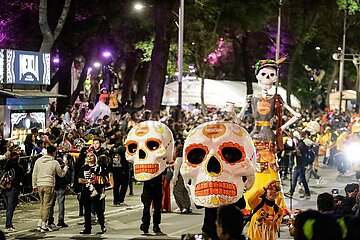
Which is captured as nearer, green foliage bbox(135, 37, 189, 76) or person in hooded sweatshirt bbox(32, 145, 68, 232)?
person in hooded sweatshirt bbox(32, 145, 68, 232)

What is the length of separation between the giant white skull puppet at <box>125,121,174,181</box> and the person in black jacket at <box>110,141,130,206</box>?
14.5 ft

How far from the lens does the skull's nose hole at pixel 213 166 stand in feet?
38.9

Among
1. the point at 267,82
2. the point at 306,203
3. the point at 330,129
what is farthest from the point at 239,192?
the point at 330,129

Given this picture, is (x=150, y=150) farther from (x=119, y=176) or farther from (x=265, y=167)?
(x=119, y=176)

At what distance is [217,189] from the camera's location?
1176 centimetres

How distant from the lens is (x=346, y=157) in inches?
976

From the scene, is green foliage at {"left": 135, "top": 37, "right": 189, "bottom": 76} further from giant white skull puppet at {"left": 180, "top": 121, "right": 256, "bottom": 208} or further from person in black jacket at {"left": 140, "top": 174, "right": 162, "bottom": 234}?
giant white skull puppet at {"left": 180, "top": 121, "right": 256, "bottom": 208}

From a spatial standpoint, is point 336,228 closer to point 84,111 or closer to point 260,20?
point 84,111

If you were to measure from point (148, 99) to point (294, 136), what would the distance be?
435 inches

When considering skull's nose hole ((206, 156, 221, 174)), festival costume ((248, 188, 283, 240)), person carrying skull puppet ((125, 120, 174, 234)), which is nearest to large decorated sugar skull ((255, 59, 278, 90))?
person carrying skull puppet ((125, 120, 174, 234))

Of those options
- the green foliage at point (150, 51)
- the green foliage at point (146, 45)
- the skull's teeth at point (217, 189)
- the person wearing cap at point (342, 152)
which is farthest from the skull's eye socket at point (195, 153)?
the green foliage at point (146, 45)

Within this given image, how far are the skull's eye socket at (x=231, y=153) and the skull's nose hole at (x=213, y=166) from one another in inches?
4.6

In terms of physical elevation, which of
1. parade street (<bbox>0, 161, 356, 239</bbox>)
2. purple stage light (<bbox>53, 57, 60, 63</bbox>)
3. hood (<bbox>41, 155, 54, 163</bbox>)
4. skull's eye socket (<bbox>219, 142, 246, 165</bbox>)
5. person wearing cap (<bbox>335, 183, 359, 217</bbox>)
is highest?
purple stage light (<bbox>53, 57, 60, 63</bbox>)

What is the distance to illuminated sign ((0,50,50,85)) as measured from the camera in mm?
21422
